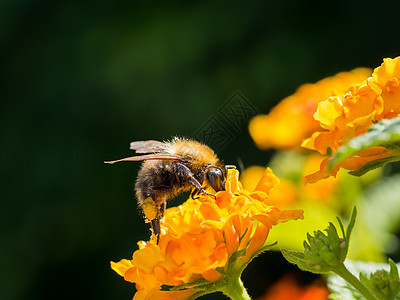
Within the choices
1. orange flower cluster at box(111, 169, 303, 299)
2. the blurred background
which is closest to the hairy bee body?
orange flower cluster at box(111, 169, 303, 299)

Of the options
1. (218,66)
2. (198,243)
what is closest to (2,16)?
(218,66)

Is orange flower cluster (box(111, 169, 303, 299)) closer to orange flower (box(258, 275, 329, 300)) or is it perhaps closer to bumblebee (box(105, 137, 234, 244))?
bumblebee (box(105, 137, 234, 244))

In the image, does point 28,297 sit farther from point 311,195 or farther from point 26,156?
point 311,195

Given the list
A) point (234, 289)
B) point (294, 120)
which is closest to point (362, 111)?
point (234, 289)

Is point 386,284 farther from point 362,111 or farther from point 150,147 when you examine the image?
point 150,147

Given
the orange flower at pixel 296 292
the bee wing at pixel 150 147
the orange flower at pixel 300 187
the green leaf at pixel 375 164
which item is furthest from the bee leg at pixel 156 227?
the orange flower at pixel 296 292

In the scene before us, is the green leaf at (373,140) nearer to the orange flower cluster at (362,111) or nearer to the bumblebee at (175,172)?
the orange flower cluster at (362,111)

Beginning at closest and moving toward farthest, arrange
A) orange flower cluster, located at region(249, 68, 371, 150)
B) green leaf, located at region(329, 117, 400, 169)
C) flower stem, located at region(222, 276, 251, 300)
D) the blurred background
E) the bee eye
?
green leaf, located at region(329, 117, 400, 169), flower stem, located at region(222, 276, 251, 300), the bee eye, orange flower cluster, located at region(249, 68, 371, 150), the blurred background
